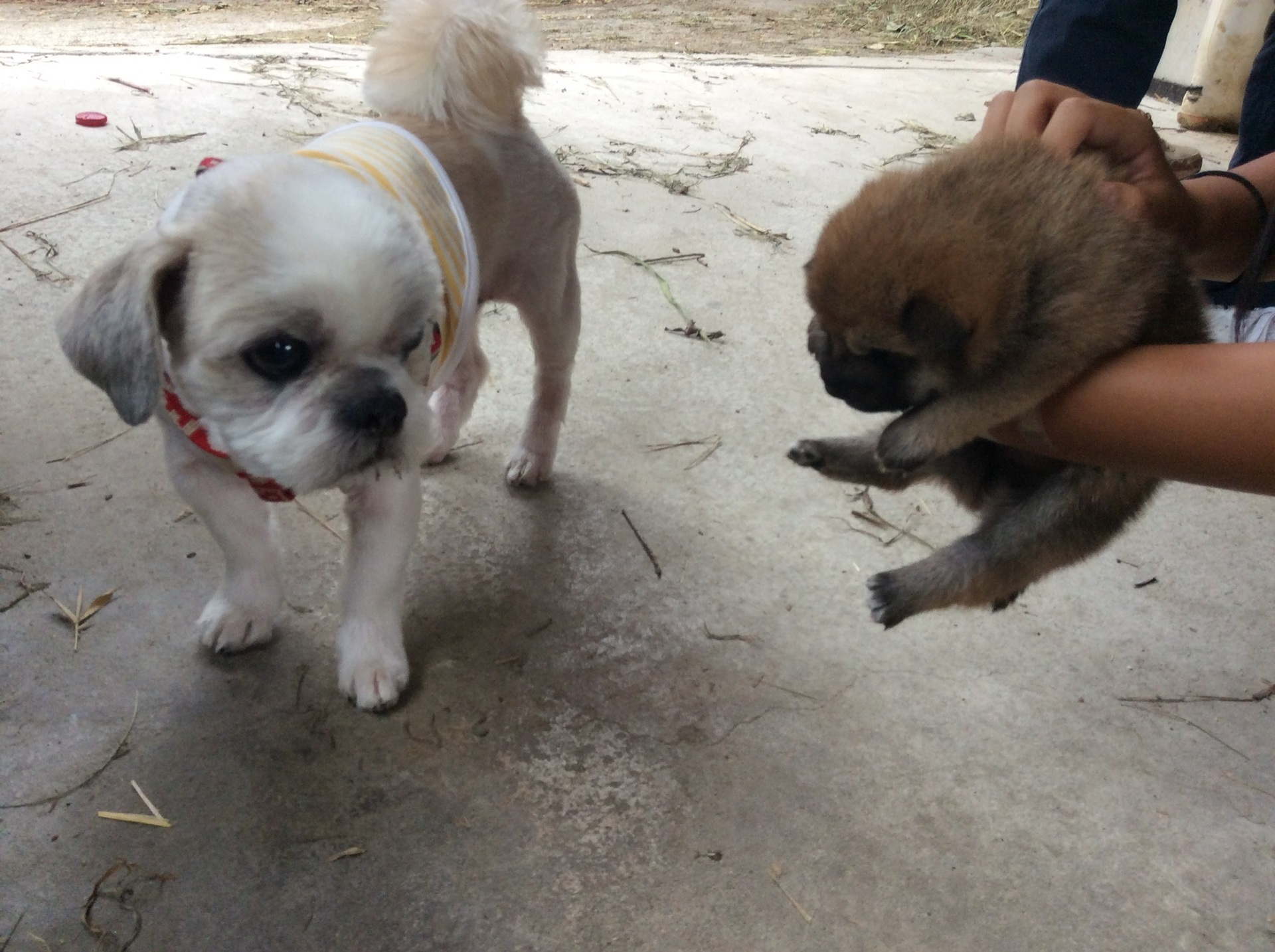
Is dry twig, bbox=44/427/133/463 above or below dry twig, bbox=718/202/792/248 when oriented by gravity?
below

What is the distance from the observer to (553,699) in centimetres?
196

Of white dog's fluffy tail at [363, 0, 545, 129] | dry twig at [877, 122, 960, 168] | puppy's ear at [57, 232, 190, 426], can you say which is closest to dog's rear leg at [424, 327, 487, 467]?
white dog's fluffy tail at [363, 0, 545, 129]

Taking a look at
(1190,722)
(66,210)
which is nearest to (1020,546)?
(1190,722)

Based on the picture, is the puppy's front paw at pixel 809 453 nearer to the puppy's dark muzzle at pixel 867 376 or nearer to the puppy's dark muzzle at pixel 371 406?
the puppy's dark muzzle at pixel 867 376

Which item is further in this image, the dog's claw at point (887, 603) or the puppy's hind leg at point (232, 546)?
the dog's claw at point (887, 603)

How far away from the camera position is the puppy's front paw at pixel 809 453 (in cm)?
219

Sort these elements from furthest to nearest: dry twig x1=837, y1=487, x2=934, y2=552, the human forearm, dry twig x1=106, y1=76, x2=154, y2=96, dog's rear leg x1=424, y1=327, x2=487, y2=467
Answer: dry twig x1=106, y1=76, x2=154, y2=96 < dog's rear leg x1=424, y1=327, x2=487, y2=467 < dry twig x1=837, y1=487, x2=934, y2=552 < the human forearm

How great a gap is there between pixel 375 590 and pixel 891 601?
1.07 meters

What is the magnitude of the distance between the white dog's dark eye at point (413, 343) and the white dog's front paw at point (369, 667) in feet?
1.90

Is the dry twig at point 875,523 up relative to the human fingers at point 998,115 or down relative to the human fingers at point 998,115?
down

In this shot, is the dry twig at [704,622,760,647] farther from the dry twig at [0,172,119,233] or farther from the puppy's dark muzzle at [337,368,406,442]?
the dry twig at [0,172,119,233]

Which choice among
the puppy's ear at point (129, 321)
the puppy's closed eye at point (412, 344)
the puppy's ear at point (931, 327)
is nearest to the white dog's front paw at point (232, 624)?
the puppy's ear at point (129, 321)

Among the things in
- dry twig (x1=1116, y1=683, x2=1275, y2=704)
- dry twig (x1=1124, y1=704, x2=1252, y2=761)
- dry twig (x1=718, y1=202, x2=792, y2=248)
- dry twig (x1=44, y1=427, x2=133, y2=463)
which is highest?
dry twig (x1=718, y1=202, x2=792, y2=248)

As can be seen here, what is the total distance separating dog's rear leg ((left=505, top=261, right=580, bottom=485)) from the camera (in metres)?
2.55
